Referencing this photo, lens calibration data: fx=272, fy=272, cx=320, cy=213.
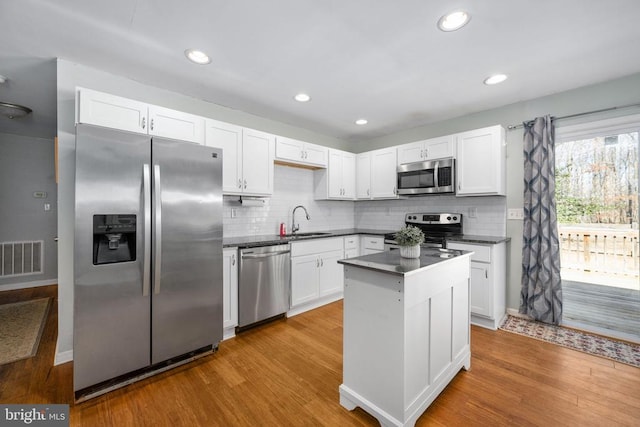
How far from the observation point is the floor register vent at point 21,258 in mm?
4324

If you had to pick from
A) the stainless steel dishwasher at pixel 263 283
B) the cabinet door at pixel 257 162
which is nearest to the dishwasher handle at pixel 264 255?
the stainless steel dishwasher at pixel 263 283

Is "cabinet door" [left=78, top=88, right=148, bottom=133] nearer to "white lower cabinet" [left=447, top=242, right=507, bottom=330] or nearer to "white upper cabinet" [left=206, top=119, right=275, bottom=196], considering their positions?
"white upper cabinet" [left=206, top=119, right=275, bottom=196]

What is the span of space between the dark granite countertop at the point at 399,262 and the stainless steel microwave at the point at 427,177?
1.63 metres

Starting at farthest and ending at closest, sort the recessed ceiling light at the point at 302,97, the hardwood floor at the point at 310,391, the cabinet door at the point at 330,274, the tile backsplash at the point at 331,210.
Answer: the cabinet door at the point at 330,274 < the tile backsplash at the point at 331,210 < the recessed ceiling light at the point at 302,97 < the hardwood floor at the point at 310,391

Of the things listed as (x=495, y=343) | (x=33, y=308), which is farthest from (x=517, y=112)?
(x=33, y=308)

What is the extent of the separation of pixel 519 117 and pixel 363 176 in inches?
84.8

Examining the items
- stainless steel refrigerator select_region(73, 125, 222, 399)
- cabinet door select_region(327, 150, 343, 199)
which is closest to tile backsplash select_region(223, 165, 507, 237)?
cabinet door select_region(327, 150, 343, 199)

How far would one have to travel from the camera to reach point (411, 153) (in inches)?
153

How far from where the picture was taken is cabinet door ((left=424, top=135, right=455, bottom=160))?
11.5 ft

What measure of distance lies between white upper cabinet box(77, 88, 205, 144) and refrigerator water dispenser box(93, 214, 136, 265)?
866 mm

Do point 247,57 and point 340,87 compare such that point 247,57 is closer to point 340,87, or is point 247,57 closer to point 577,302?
point 340,87

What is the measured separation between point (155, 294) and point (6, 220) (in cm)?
438

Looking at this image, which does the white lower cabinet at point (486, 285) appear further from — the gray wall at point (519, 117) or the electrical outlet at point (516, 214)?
the electrical outlet at point (516, 214)

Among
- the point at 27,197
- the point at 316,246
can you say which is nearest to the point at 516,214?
the point at 316,246
